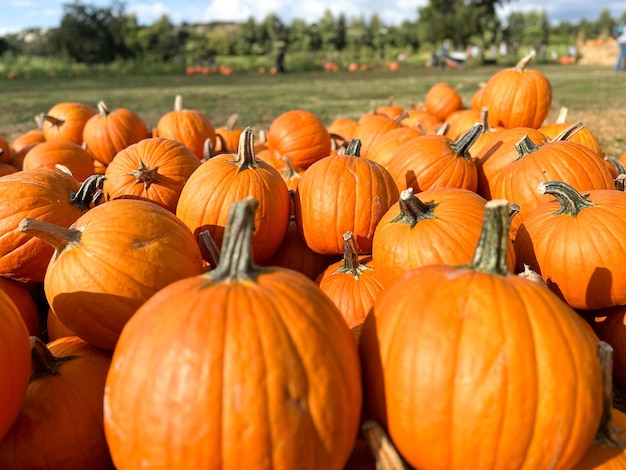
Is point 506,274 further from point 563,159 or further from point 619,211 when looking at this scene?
point 563,159

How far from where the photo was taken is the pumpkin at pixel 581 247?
203cm

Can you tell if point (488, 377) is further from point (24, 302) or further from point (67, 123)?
point (67, 123)

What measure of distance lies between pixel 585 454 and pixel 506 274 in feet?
1.93

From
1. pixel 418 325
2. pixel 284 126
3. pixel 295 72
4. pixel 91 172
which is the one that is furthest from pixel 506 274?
pixel 295 72

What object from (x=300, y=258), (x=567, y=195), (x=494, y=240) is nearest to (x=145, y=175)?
(x=300, y=258)

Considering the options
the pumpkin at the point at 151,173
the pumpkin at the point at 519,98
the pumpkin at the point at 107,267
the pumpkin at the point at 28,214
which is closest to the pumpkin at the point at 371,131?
the pumpkin at the point at 519,98

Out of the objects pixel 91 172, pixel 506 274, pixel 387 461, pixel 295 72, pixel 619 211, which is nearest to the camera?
pixel 387 461

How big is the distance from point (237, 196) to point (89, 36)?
196ft

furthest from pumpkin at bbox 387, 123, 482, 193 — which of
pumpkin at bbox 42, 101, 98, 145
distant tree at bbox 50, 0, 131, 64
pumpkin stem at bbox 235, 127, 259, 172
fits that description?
distant tree at bbox 50, 0, 131, 64

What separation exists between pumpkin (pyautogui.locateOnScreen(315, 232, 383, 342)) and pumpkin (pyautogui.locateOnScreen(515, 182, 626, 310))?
0.75 meters

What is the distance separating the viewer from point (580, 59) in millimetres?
43906

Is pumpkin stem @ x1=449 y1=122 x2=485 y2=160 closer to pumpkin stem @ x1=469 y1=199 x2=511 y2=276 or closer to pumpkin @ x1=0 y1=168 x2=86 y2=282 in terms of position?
pumpkin stem @ x1=469 y1=199 x2=511 y2=276

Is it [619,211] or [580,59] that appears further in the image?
[580,59]

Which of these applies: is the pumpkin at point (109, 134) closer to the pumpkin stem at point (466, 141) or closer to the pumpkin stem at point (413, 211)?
the pumpkin stem at point (466, 141)
